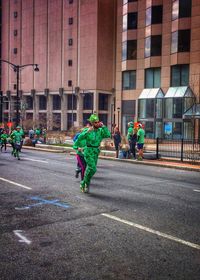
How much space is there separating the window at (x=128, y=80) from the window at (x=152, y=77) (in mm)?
2293

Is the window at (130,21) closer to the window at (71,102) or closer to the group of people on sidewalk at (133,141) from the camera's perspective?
the window at (71,102)

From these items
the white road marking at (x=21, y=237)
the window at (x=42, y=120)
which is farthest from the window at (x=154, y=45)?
the white road marking at (x=21, y=237)

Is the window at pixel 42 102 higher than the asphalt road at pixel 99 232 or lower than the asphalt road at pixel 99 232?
higher

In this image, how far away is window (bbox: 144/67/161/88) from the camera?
45.7 m

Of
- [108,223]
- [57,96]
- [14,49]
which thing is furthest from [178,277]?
[14,49]

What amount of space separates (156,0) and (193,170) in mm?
36127

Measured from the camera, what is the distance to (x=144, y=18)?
154 feet

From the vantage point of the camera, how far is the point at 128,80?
4944cm

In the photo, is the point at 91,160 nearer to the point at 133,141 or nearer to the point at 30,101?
the point at 133,141

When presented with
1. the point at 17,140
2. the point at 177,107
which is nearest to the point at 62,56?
the point at 177,107

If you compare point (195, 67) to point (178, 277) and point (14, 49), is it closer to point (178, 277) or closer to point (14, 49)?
point (178, 277)

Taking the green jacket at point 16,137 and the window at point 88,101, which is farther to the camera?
the window at point 88,101

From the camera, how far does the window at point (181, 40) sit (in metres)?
41.9

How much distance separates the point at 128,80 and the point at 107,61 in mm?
19327
